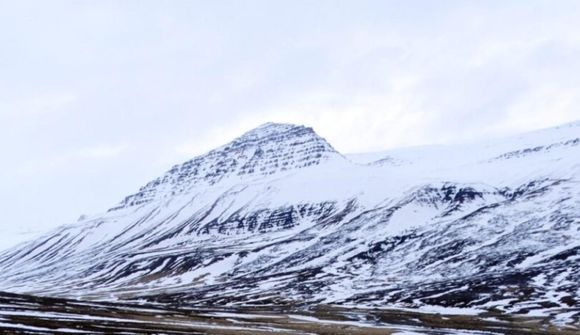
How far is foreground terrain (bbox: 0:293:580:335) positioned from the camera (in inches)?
2584

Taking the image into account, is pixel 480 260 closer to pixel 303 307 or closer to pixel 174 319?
pixel 303 307

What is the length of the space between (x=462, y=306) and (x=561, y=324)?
35.9 meters

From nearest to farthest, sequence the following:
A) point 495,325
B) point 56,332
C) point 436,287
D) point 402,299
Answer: point 56,332 < point 495,325 < point 402,299 < point 436,287

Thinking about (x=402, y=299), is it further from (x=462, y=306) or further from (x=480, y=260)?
(x=480, y=260)

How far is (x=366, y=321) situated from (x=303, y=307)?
4305 cm

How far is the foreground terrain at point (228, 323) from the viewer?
6562cm

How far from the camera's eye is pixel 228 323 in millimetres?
86875

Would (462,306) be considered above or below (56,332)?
below

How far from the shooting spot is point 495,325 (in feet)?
348

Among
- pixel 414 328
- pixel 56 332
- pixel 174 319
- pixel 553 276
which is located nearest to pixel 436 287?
pixel 553 276

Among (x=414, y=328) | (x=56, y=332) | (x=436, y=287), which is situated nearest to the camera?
(x=56, y=332)

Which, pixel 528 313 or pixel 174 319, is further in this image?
pixel 528 313

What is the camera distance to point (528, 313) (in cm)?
12550

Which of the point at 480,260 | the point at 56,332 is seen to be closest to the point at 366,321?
the point at 56,332
